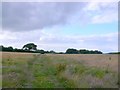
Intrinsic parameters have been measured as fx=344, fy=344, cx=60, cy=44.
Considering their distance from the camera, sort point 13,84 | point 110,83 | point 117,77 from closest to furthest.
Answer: point 13,84, point 110,83, point 117,77

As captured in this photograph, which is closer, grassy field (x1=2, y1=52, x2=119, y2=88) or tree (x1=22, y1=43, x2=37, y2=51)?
grassy field (x1=2, y1=52, x2=119, y2=88)

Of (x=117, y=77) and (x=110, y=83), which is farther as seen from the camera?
(x=117, y=77)

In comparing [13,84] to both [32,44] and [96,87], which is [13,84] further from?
[32,44]

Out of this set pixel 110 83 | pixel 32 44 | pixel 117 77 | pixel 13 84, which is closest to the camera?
pixel 13 84

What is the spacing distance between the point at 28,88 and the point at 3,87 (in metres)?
1.01

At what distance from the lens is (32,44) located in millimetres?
87438

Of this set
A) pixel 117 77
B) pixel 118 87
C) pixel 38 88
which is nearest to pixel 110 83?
pixel 118 87

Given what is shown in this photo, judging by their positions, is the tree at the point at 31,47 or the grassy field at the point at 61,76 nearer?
the grassy field at the point at 61,76

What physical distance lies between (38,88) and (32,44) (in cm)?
7408

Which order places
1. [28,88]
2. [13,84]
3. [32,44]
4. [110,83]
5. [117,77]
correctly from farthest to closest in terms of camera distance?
[32,44] → [117,77] → [110,83] → [13,84] → [28,88]

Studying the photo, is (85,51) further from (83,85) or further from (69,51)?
(83,85)

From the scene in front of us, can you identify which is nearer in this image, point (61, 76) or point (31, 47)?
point (61, 76)

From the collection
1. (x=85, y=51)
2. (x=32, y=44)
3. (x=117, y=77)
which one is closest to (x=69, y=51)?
(x=85, y=51)

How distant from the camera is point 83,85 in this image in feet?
46.8
